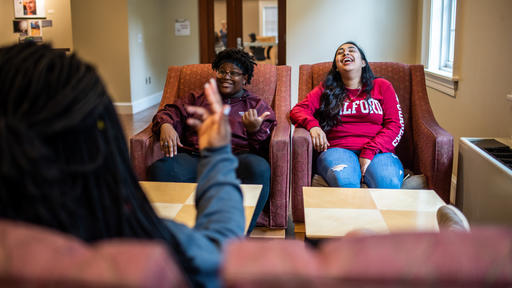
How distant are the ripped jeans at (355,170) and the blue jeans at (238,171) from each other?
314mm

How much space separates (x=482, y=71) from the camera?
3.04 m

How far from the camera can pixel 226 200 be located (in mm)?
948

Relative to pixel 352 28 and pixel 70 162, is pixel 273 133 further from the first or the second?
pixel 352 28

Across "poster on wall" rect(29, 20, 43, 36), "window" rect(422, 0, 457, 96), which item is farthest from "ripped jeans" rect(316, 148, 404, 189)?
"poster on wall" rect(29, 20, 43, 36)

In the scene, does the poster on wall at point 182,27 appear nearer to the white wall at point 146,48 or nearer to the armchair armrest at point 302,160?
the white wall at point 146,48

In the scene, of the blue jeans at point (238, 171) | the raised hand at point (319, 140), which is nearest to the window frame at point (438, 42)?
the raised hand at point (319, 140)

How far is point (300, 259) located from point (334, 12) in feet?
16.4

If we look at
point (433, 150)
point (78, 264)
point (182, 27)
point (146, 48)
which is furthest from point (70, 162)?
point (182, 27)

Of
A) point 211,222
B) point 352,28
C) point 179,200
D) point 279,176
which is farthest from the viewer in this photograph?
point 352,28

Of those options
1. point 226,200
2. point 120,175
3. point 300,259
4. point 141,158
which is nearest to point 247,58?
point 141,158

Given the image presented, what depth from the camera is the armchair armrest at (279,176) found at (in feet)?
8.39

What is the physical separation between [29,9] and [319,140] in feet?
17.6

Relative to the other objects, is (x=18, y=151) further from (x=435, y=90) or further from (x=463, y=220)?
(x=435, y=90)

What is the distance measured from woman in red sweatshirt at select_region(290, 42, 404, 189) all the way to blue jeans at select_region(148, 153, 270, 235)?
31cm
